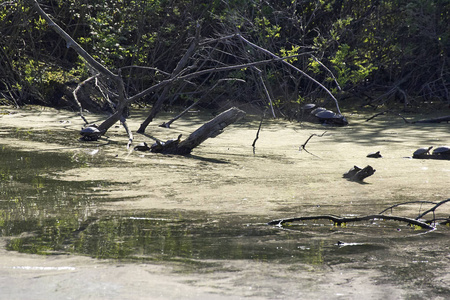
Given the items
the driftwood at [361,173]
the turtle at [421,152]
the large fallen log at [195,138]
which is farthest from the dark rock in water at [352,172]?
the large fallen log at [195,138]

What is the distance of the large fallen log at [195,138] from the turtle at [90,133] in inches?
39.7

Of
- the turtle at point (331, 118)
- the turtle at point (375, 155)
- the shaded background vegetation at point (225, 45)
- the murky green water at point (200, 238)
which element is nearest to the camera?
the murky green water at point (200, 238)

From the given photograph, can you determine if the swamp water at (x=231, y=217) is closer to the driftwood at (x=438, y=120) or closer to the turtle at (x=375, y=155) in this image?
the turtle at (x=375, y=155)

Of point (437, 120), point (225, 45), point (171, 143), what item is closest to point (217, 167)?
point (171, 143)

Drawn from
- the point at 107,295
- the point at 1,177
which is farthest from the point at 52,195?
the point at 107,295

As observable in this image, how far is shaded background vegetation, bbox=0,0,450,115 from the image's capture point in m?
10.4

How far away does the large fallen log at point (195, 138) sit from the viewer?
6.16 meters

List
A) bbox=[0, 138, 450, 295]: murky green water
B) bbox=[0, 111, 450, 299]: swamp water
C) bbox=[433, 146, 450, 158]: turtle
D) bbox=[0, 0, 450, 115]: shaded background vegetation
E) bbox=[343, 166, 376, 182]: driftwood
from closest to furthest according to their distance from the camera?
bbox=[0, 111, 450, 299]: swamp water < bbox=[0, 138, 450, 295]: murky green water < bbox=[343, 166, 376, 182]: driftwood < bbox=[433, 146, 450, 158]: turtle < bbox=[0, 0, 450, 115]: shaded background vegetation

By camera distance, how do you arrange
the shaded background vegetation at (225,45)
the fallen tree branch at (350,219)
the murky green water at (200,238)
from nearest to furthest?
1. the murky green water at (200,238)
2. the fallen tree branch at (350,219)
3. the shaded background vegetation at (225,45)

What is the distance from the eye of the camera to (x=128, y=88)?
1077cm

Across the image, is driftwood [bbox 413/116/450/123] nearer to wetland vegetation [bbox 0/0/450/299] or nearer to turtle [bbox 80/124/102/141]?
wetland vegetation [bbox 0/0/450/299]

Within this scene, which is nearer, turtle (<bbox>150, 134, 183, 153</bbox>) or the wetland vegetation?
the wetland vegetation

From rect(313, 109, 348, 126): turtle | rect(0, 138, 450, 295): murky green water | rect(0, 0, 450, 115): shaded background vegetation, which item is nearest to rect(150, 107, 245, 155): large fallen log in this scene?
rect(0, 138, 450, 295): murky green water

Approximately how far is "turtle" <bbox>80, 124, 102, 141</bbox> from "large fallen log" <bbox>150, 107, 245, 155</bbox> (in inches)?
39.7
